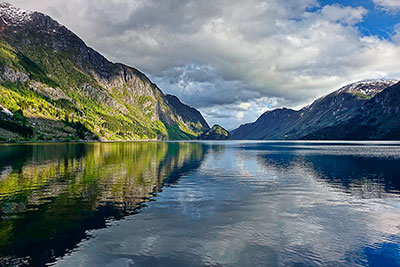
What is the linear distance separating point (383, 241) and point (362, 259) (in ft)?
20.2

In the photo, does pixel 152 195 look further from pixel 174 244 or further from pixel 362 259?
pixel 362 259

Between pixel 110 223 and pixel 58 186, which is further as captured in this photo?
pixel 58 186

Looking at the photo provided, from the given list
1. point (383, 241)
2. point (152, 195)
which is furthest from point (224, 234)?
point (152, 195)

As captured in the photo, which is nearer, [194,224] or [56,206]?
[194,224]

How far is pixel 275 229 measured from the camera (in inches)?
1137

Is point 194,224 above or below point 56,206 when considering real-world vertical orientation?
below

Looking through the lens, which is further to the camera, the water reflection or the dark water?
the water reflection

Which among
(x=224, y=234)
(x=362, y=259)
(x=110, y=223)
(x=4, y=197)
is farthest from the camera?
(x=4, y=197)

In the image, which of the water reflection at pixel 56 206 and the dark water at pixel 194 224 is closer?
the dark water at pixel 194 224

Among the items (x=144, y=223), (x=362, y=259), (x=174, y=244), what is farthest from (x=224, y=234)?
(x=362, y=259)

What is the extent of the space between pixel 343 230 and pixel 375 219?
7.47 m

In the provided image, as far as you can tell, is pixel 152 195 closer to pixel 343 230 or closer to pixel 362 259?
pixel 343 230

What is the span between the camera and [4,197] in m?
39.6

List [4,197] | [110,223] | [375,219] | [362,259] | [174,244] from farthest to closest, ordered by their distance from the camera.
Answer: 1. [4,197]
2. [375,219]
3. [110,223]
4. [174,244]
5. [362,259]
